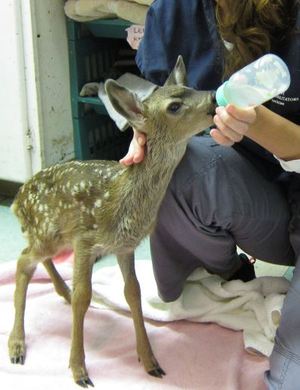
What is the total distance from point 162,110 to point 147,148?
0.10 metres

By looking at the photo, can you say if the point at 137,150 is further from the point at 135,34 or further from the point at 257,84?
the point at 135,34

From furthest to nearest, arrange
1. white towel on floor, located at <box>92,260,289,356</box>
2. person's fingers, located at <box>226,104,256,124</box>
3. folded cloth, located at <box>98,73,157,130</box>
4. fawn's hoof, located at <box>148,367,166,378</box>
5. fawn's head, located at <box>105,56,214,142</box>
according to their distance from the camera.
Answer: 1. folded cloth, located at <box>98,73,157,130</box>
2. white towel on floor, located at <box>92,260,289,356</box>
3. fawn's hoof, located at <box>148,367,166,378</box>
4. fawn's head, located at <box>105,56,214,142</box>
5. person's fingers, located at <box>226,104,256,124</box>

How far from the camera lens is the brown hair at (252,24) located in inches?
50.5

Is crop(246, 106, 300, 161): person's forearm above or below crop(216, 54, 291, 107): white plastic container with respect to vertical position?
below

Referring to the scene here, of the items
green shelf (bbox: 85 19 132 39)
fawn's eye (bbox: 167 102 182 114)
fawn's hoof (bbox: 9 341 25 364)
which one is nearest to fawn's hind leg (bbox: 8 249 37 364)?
fawn's hoof (bbox: 9 341 25 364)

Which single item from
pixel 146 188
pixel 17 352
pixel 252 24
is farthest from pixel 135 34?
pixel 17 352

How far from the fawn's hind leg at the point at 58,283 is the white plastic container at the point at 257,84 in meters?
0.76

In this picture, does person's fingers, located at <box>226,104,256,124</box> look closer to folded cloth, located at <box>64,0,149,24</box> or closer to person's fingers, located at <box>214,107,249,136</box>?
person's fingers, located at <box>214,107,249,136</box>

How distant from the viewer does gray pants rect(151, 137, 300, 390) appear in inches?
56.3

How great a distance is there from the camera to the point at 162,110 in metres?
1.22

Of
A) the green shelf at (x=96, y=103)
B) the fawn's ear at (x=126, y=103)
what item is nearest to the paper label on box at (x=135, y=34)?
the green shelf at (x=96, y=103)

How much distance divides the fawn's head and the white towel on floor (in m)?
0.55

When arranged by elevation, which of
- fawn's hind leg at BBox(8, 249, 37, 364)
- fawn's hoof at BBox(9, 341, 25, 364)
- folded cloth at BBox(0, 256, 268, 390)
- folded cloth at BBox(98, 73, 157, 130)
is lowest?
folded cloth at BBox(0, 256, 268, 390)

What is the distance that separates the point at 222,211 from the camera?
1.42 m
